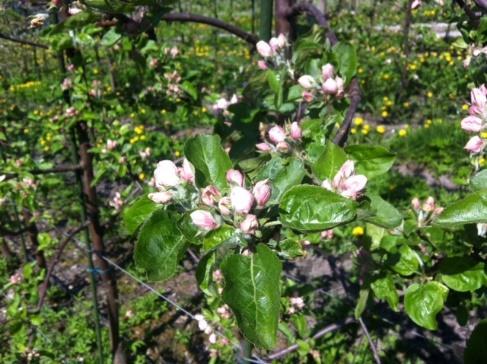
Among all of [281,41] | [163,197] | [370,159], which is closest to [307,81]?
[281,41]

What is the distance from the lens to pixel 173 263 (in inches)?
32.0

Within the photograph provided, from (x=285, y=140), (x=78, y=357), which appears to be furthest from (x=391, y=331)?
(x=285, y=140)

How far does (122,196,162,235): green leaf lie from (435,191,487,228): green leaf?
51 cm

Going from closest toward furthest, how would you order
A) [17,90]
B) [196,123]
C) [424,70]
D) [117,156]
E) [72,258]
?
1. [117,156]
2. [72,258]
3. [196,123]
4. [17,90]
5. [424,70]

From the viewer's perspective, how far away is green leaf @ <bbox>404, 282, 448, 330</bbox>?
3.76ft

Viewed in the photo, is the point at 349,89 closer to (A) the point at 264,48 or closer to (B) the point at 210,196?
(A) the point at 264,48

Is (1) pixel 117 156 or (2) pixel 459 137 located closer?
(1) pixel 117 156

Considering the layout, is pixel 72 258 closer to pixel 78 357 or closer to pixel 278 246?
pixel 78 357

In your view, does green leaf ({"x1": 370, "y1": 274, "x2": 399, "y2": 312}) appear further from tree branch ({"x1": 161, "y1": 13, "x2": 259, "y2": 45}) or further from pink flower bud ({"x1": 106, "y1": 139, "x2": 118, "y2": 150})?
pink flower bud ({"x1": 106, "y1": 139, "x2": 118, "y2": 150})

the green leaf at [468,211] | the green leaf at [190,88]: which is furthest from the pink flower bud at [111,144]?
the green leaf at [468,211]

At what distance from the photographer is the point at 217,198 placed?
84 cm

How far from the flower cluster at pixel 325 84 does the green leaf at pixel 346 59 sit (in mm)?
24

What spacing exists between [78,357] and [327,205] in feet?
8.30

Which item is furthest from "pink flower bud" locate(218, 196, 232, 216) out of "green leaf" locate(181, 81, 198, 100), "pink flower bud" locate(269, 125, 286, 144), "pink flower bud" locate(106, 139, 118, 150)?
"pink flower bud" locate(106, 139, 118, 150)
